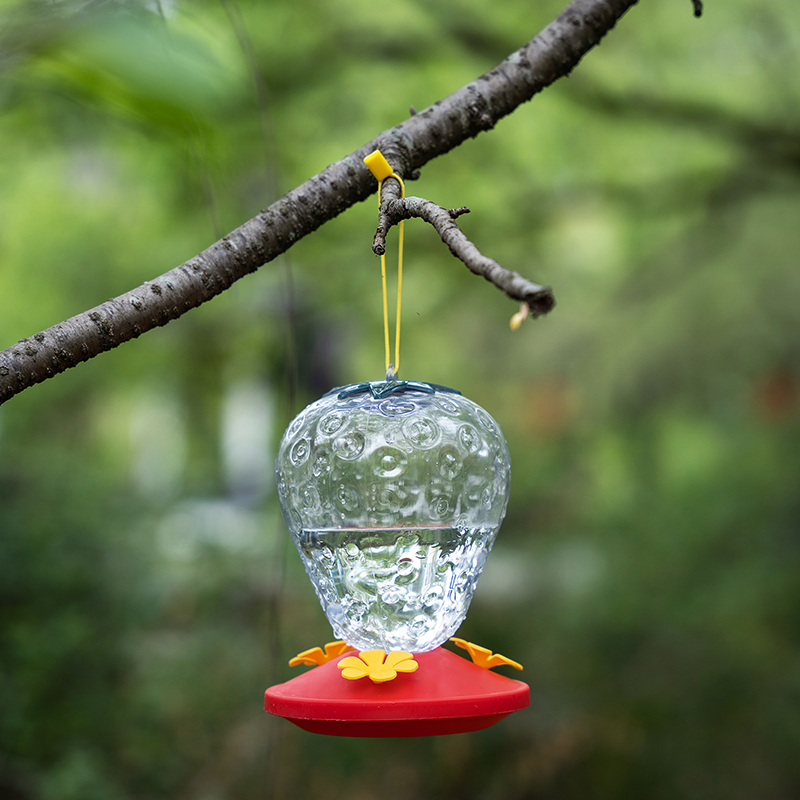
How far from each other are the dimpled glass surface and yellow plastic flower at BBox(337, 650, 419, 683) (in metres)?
0.10

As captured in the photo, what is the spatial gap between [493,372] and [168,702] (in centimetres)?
257

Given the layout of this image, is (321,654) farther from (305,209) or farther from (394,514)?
(305,209)

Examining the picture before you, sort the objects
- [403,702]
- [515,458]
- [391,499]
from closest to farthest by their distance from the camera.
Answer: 1. [403,702]
2. [391,499]
3. [515,458]

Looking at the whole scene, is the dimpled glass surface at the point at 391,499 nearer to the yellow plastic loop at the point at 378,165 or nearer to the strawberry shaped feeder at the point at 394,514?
the strawberry shaped feeder at the point at 394,514

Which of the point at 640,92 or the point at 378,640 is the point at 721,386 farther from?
the point at 378,640

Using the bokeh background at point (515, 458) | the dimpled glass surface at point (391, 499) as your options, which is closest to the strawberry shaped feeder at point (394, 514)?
the dimpled glass surface at point (391, 499)

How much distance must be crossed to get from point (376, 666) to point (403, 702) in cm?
6

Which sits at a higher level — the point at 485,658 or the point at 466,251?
the point at 466,251

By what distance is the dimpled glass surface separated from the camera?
889 millimetres

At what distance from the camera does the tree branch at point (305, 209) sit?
2.31 feet

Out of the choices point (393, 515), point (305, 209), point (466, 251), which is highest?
point (305, 209)

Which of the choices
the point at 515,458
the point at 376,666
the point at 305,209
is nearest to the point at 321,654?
the point at 376,666

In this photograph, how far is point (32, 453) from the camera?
10.5 ft

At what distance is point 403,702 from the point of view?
2.46 ft
